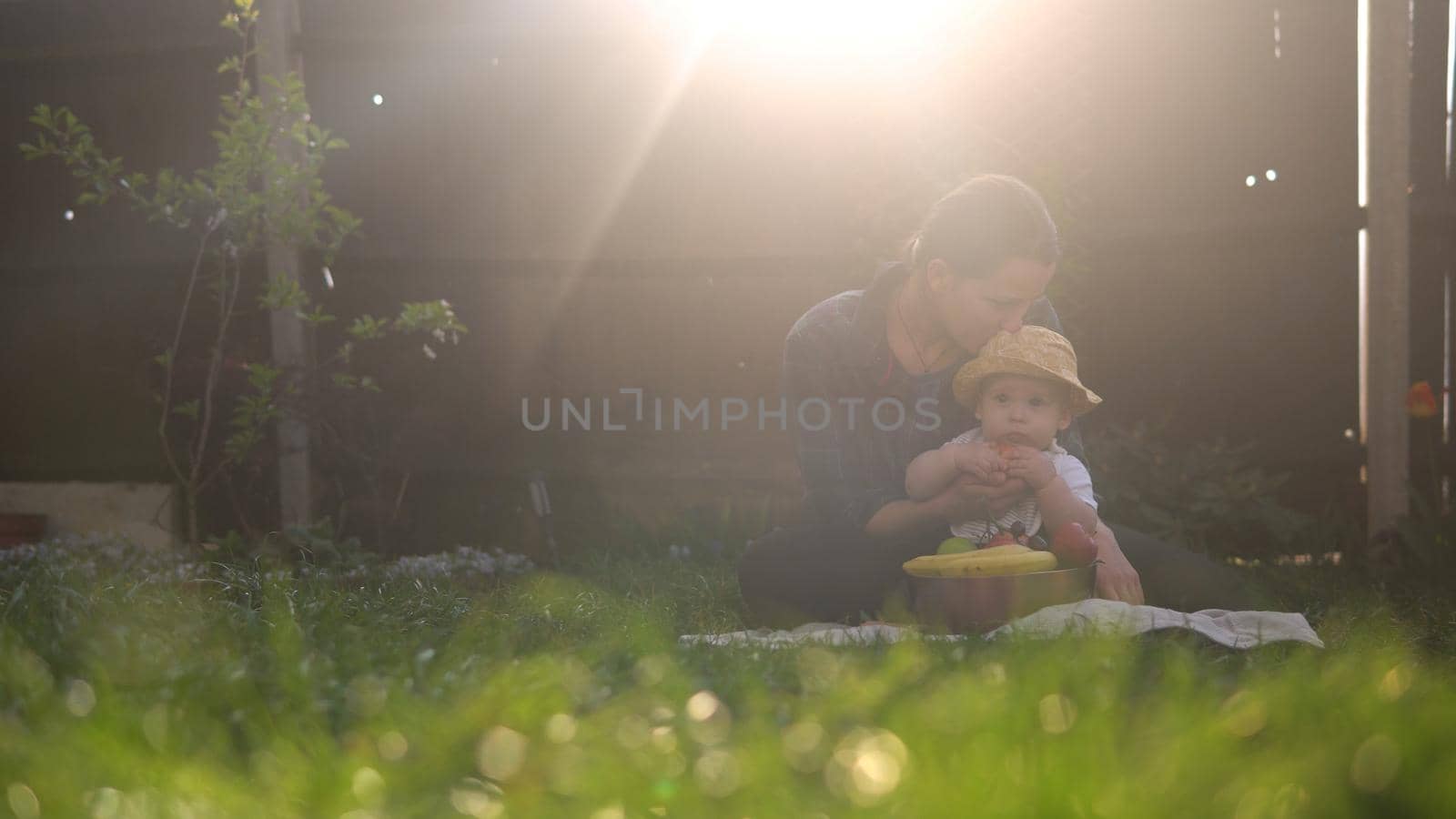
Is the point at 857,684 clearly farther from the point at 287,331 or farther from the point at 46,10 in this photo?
the point at 46,10

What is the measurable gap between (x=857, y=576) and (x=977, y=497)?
478 mm

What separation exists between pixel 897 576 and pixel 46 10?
17.0ft

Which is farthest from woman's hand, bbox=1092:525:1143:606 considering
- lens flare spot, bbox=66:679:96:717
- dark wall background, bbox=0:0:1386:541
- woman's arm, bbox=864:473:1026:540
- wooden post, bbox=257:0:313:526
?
wooden post, bbox=257:0:313:526

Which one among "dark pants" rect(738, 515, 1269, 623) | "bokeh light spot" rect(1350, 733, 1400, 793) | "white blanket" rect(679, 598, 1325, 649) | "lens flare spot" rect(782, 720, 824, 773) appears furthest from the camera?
"dark pants" rect(738, 515, 1269, 623)

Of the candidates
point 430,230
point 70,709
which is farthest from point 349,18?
point 70,709

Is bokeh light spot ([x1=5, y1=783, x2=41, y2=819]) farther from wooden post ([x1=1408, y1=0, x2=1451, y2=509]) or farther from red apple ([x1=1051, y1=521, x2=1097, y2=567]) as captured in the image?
wooden post ([x1=1408, y1=0, x2=1451, y2=509])

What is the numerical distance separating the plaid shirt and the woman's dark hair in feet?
0.62

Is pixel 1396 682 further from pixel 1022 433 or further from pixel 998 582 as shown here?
pixel 1022 433

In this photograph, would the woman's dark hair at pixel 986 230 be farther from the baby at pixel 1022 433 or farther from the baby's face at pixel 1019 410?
the baby's face at pixel 1019 410


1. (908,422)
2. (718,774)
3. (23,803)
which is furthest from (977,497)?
(23,803)

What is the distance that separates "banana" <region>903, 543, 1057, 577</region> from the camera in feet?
10.3

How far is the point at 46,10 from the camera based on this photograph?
19.6ft

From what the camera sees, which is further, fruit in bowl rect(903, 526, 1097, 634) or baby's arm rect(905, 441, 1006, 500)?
baby's arm rect(905, 441, 1006, 500)

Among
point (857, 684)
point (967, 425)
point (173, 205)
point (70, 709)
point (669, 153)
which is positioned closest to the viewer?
point (70, 709)
